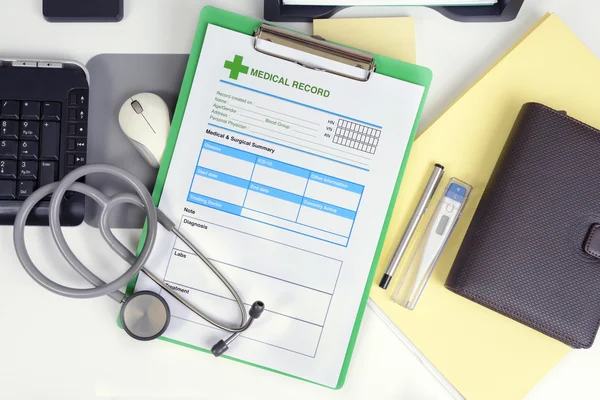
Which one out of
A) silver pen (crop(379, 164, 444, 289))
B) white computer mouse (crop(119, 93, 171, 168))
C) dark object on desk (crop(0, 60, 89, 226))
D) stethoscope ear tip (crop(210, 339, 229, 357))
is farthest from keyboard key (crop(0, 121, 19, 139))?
silver pen (crop(379, 164, 444, 289))

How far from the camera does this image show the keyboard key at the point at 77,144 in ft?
2.05

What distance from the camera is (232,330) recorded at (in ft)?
1.99

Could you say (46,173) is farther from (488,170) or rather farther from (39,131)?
(488,170)

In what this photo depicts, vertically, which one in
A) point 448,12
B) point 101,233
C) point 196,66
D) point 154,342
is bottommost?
point 154,342

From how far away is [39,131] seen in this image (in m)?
0.62

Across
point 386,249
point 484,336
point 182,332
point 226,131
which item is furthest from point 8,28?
point 484,336

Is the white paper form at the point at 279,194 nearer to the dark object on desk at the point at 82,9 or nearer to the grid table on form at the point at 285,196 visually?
the grid table on form at the point at 285,196

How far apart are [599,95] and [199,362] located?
58 centimetres

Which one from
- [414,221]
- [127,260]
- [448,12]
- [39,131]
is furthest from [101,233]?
[448,12]

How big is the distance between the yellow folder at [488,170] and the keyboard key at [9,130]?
37 cm

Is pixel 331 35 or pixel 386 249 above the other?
pixel 331 35

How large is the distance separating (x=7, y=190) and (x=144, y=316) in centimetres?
21

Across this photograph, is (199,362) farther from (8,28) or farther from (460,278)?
(8,28)

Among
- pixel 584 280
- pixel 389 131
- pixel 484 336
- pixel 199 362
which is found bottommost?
pixel 199 362
